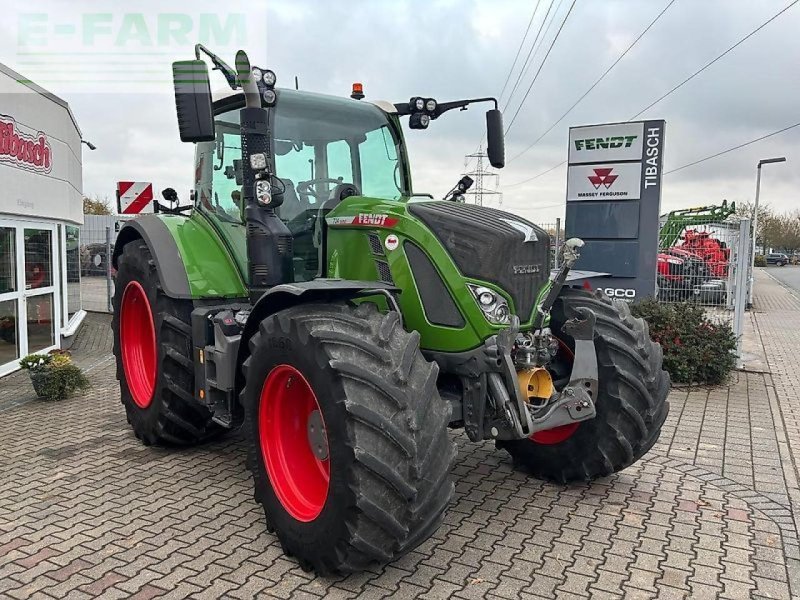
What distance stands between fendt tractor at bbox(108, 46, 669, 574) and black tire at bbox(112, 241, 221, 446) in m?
0.01

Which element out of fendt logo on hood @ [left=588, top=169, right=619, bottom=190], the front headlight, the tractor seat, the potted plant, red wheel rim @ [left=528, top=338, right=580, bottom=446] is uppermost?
fendt logo on hood @ [left=588, top=169, right=619, bottom=190]

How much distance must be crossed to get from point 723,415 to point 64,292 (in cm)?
888

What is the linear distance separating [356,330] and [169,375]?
2122mm

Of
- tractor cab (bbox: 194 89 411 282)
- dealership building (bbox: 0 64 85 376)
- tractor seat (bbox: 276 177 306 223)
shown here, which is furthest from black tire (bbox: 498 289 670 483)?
dealership building (bbox: 0 64 85 376)

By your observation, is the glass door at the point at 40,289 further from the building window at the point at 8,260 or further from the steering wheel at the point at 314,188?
the steering wheel at the point at 314,188

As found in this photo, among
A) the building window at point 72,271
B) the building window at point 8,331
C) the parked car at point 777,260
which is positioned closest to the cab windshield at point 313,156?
the building window at point 8,331

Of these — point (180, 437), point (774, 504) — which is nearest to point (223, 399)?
point (180, 437)

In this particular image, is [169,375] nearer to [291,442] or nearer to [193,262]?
[193,262]

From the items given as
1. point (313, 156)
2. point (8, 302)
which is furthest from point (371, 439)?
point (8, 302)

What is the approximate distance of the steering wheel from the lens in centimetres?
437

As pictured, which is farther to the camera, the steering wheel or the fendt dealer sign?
the fendt dealer sign

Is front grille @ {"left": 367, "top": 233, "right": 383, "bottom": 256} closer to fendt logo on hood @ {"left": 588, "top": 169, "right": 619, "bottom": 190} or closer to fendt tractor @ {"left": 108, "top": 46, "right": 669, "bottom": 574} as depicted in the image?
fendt tractor @ {"left": 108, "top": 46, "right": 669, "bottom": 574}

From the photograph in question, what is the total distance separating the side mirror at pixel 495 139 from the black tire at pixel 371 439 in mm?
2143

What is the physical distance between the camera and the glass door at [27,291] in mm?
7707
